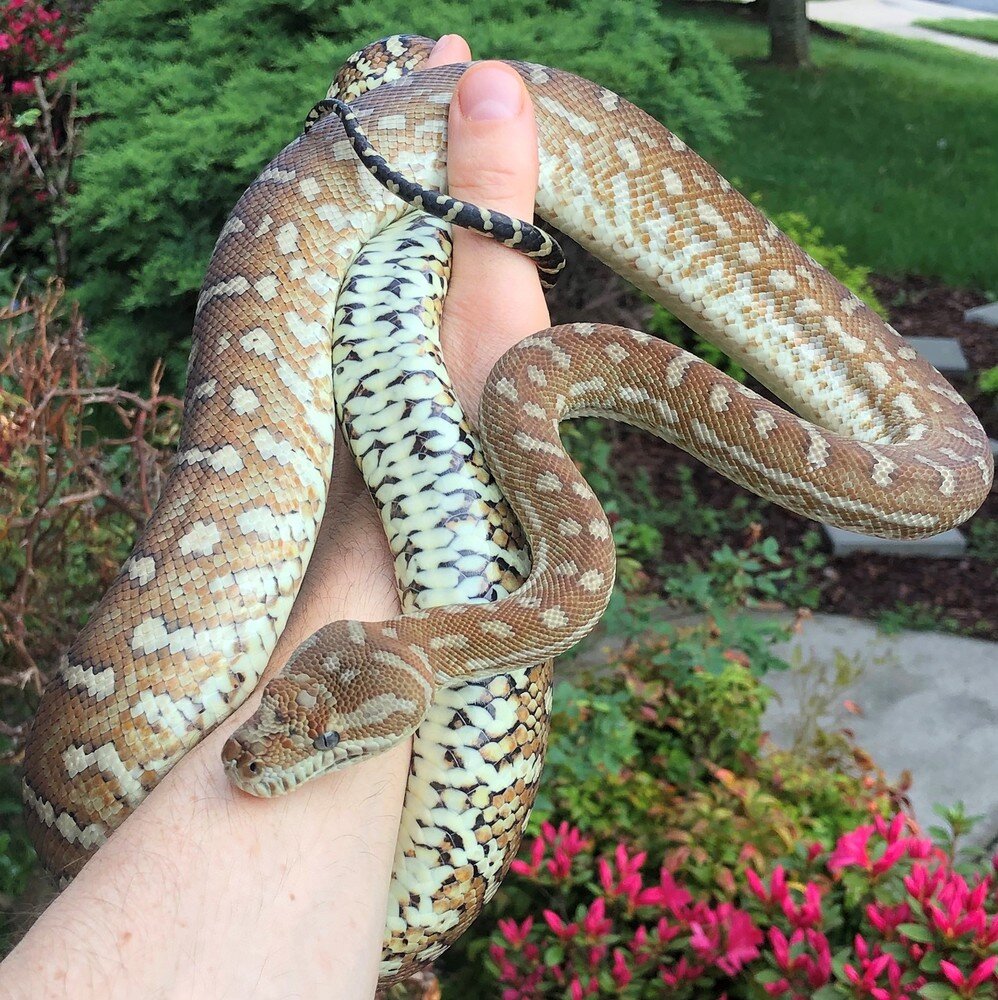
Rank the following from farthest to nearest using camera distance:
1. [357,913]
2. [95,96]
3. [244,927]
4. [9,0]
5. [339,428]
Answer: [9,0]
[95,96]
[339,428]
[357,913]
[244,927]

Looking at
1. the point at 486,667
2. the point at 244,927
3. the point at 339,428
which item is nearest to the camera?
the point at 244,927

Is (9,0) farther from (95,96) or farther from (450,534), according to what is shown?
(450,534)

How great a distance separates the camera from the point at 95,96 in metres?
8.47

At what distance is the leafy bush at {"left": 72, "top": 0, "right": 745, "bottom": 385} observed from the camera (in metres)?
7.20

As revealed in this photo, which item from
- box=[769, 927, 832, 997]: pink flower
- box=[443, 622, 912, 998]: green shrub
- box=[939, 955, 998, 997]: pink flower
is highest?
box=[939, 955, 998, 997]: pink flower

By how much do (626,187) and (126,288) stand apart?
17.4 ft

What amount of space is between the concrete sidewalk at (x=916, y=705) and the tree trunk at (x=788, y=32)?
13.2 metres

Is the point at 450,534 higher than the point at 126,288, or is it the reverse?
the point at 450,534

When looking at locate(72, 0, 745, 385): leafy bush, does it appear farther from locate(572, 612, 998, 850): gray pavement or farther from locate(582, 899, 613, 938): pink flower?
locate(582, 899, 613, 938): pink flower

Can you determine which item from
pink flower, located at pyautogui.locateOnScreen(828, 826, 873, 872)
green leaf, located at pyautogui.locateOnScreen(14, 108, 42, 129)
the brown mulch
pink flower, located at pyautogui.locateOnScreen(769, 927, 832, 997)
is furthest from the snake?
green leaf, located at pyautogui.locateOnScreen(14, 108, 42, 129)

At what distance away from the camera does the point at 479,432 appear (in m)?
3.06

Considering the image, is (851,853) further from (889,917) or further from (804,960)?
(804,960)

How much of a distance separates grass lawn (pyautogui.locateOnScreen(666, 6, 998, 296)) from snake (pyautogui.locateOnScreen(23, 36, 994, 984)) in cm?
665

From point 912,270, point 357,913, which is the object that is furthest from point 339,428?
point 912,270
